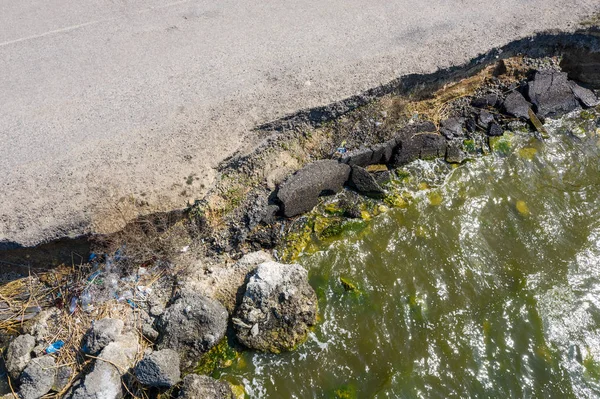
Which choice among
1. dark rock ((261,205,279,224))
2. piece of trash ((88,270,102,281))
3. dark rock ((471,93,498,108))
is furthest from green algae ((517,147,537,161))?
piece of trash ((88,270,102,281))

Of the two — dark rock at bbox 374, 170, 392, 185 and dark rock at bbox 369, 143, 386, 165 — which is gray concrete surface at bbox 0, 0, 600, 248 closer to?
dark rock at bbox 369, 143, 386, 165

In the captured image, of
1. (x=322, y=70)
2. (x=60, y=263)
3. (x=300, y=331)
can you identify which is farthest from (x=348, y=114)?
(x=60, y=263)

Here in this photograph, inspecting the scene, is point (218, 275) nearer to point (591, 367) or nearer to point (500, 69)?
point (591, 367)

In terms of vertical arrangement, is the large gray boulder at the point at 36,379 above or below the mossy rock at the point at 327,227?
below

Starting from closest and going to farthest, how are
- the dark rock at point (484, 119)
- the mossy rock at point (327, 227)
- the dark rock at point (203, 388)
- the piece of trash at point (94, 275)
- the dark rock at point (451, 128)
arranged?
the dark rock at point (203, 388) < the piece of trash at point (94, 275) < the mossy rock at point (327, 227) < the dark rock at point (451, 128) < the dark rock at point (484, 119)

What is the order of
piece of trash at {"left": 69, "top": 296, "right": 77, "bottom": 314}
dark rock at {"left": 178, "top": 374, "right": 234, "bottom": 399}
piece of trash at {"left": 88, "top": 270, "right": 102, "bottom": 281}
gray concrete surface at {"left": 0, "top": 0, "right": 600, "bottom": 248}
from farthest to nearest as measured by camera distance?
gray concrete surface at {"left": 0, "top": 0, "right": 600, "bottom": 248}
piece of trash at {"left": 88, "top": 270, "right": 102, "bottom": 281}
piece of trash at {"left": 69, "top": 296, "right": 77, "bottom": 314}
dark rock at {"left": 178, "top": 374, "right": 234, "bottom": 399}

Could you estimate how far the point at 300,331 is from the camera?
390 centimetres

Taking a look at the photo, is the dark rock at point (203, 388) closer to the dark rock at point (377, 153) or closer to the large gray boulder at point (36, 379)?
the large gray boulder at point (36, 379)

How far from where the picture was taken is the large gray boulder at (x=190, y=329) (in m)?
3.78

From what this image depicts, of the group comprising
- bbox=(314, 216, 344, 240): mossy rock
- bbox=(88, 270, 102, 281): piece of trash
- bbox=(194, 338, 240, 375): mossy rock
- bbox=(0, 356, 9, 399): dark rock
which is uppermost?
bbox=(88, 270, 102, 281): piece of trash

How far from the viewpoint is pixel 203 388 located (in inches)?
138

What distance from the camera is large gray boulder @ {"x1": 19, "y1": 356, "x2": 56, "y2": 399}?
3.57 metres

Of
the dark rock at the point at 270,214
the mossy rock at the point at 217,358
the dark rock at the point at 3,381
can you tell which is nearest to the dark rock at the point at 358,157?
the dark rock at the point at 270,214

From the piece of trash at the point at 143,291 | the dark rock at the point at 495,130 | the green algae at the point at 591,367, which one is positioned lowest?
the green algae at the point at 591,367
